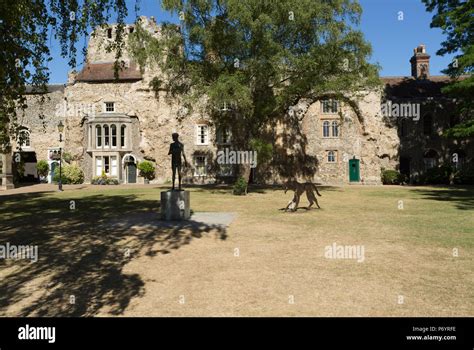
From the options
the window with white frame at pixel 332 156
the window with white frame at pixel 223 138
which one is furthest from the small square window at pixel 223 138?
the window with white frame at pixel 332 156

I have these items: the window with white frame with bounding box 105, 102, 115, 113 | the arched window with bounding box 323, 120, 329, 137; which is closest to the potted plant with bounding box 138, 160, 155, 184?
the window with white frame with bounding box 105, 102, 115, 113

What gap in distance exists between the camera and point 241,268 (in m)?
6.86

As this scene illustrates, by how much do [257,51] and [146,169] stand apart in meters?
19.0

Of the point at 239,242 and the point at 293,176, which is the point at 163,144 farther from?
the point at 239,242

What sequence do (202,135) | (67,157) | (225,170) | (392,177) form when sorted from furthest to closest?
(67,157) < (202,135) < (225,170) < (392,177)

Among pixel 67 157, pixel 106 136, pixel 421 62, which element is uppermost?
pixel 421 62

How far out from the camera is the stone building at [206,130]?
110 ft

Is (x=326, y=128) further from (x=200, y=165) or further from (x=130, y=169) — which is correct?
(x=130, y=169)

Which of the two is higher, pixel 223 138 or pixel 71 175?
pixel 223 138

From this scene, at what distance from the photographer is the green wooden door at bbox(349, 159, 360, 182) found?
34.0m

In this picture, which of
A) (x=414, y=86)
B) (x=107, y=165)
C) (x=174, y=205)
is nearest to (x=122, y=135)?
(x=107, y=165)

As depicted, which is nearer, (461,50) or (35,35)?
(35,35)

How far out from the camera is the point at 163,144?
35.7 meters

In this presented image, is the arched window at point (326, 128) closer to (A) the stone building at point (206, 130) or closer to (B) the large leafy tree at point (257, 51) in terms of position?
(A) the stone building at point (206, 130)
